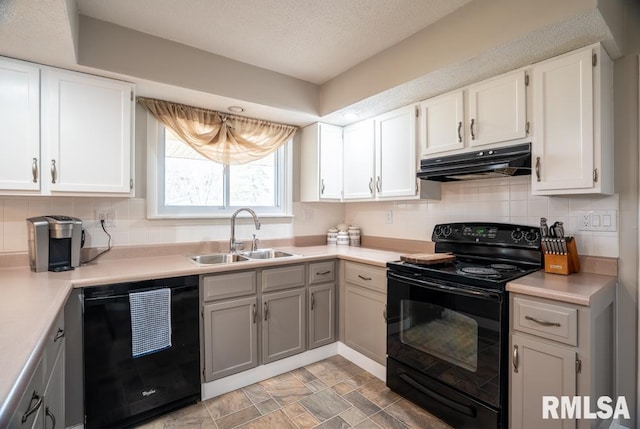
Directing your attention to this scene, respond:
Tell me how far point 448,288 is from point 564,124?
1.08 m

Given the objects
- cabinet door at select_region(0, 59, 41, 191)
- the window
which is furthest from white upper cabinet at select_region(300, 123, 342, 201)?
cabinet door at select_region(0, 59, 41, 191)

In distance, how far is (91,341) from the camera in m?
1.76

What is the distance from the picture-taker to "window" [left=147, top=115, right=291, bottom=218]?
2598 millimetres

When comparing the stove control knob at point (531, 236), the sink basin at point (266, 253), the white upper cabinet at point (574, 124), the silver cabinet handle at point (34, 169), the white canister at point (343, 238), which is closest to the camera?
the white upper cabinet at point (574, 124)

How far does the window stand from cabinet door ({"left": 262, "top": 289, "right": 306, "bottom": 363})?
3.09ft

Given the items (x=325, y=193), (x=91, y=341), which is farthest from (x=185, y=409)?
(x=325, y=193)

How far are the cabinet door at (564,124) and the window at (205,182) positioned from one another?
7.00 feet

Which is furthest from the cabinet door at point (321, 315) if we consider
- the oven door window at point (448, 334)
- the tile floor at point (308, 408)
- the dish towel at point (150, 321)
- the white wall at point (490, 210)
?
the dish towel at point (150, 321)

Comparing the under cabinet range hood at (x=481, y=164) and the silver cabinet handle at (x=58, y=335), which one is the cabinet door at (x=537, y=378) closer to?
the under cabinet range hood at (x=481, y=164)

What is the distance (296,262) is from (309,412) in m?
1.00

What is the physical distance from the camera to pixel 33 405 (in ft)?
3.29

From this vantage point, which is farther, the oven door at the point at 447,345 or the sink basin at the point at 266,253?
the sink basin at the point at 266,253

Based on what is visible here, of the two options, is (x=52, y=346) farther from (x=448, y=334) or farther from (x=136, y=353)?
(x=448, y=334)

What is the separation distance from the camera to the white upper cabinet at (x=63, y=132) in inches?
72.2
